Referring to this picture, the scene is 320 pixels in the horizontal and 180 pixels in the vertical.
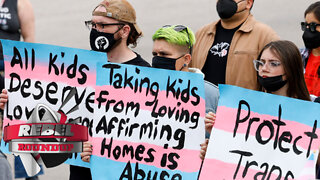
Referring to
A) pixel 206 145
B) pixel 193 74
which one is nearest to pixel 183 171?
pixel 206 145

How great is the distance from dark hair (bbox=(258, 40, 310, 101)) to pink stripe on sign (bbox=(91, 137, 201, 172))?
658mm

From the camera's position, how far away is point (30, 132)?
4.23 meters

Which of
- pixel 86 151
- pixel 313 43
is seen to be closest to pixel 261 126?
pixel 86 151

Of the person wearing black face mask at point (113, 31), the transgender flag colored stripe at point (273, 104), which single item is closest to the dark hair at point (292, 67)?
the transgender flag colored stripe at point (273, 104)

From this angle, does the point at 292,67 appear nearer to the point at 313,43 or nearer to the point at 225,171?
the point at 225,171

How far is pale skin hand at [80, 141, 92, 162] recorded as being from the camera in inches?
171

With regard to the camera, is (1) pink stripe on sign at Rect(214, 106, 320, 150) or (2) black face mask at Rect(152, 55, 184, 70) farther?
(2) black face mask at Rect(152, 55, 184, 70)

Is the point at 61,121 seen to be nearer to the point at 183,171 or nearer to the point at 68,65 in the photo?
the point at 68,65

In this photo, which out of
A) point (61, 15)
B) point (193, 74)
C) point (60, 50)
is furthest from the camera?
point (61, 15)

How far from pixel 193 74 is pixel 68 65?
0.79 m

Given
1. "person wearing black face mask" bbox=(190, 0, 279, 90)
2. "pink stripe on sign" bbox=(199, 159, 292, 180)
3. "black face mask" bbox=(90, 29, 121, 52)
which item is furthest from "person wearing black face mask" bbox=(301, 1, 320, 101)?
"pink stripe on sign" bbox=(199, 159, 292, 180)

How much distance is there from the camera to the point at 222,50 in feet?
20.2

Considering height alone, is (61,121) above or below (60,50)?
below

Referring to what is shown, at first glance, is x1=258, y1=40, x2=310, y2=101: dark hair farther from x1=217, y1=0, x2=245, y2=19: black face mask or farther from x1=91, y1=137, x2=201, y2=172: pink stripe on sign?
x1=217, y1=0, x2=245, y2=19: black face mask
